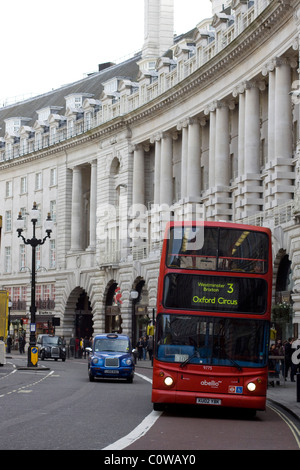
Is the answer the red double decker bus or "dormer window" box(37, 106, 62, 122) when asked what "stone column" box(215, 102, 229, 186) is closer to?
the red double decker bus

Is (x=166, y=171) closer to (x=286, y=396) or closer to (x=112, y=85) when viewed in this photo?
(x=112, y=85)

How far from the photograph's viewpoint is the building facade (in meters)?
50.6

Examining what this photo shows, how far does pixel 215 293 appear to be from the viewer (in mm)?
22719

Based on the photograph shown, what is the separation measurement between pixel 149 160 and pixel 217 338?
55979 millimetres

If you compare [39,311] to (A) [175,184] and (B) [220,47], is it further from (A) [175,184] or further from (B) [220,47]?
(B) [220,47]

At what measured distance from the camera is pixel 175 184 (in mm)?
72312

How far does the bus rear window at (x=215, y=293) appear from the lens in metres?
22.6

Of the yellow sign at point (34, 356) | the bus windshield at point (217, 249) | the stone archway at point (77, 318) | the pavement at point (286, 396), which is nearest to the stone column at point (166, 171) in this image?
the stone archway at point (77, 318)

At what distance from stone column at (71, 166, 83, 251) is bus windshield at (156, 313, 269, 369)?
208ft

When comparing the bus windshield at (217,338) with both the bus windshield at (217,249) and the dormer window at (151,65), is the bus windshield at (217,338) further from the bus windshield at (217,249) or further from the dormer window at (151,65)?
the dormer window at (151,65)

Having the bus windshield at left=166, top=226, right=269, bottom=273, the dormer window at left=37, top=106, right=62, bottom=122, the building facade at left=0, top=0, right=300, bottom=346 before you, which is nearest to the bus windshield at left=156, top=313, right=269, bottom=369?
the bus windshield at left=166, top=226, right=269, bottom=273

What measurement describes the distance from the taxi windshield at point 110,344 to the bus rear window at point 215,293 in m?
17.7

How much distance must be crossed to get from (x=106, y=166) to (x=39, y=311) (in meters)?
16.6
